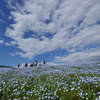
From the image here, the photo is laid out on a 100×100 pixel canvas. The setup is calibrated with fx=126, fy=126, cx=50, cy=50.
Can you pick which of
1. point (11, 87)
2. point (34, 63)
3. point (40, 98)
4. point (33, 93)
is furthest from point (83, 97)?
point (34, 63)

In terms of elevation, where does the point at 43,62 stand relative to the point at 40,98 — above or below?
above

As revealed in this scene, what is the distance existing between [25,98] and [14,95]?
1006mm

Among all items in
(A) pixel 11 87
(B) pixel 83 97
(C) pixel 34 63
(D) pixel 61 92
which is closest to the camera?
(B) pixel 83 97

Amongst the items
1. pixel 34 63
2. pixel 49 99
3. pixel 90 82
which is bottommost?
pixel 49 99

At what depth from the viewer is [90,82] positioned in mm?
7480

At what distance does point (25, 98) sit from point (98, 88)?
12.2 ft

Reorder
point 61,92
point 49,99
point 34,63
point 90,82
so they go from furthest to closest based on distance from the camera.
→ 1. point 34,63
2. point 90,82
3. point 61,92
4. point 49,99

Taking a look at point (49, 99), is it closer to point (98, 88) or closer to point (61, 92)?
point (61, 92)

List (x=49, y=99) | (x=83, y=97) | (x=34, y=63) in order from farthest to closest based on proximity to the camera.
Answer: (x=34, y=63) < (x=49, y=99) < (x=83, y=97)

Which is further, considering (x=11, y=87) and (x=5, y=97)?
(x=11, y=87)

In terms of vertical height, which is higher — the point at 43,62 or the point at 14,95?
the point at 43,62

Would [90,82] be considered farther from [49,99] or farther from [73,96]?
[49,99]

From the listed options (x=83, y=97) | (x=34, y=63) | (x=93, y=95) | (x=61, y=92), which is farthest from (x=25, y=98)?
(x=34, y=63)

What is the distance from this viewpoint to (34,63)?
1439 inches
